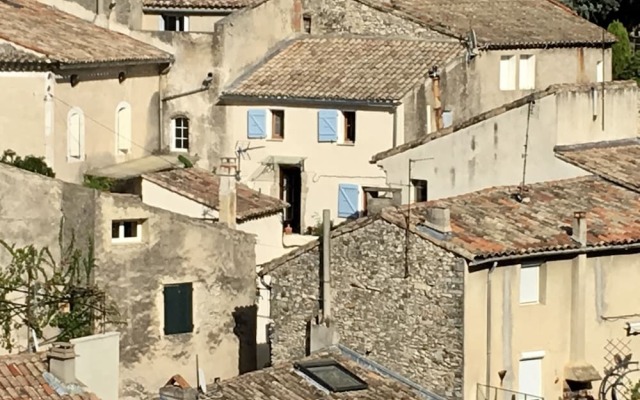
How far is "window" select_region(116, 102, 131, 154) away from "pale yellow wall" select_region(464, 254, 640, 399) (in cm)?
1539

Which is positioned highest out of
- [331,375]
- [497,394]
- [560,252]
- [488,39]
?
[488,39]

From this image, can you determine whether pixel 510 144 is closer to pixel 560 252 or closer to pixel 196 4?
pixel 560 252

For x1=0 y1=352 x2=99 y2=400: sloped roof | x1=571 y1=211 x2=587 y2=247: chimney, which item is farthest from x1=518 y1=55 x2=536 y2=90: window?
x1=0 y1=352 x2=99 y2=400: sloped roof

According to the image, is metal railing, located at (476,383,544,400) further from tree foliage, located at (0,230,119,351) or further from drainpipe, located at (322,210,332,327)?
tree foliage, located at (0,230,119,351)

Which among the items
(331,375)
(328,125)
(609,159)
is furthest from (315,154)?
(331,375)

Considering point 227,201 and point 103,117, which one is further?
point 103,117

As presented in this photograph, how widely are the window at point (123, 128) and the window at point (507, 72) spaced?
8826 millimetres

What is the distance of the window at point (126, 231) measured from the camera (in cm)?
4109

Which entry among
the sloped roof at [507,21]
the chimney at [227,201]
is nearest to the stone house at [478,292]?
the chimney at [227,201]

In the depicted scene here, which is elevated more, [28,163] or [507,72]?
[507,72]

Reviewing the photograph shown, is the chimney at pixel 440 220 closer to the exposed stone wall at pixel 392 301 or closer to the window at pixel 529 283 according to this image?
the exposed stone wall at pixel 392 301

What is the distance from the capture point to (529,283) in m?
35.5

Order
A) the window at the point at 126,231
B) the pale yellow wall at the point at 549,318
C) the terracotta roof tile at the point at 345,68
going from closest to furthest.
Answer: the pale yellow wall at the point at 549,318 → the window at the point at 126,231 → the terracotta roof tile at the point at 345,68

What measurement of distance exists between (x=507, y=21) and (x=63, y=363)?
2506cm
